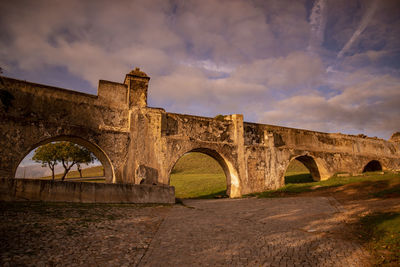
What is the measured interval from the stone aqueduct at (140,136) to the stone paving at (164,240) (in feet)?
17.6

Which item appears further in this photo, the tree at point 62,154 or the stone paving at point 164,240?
the tree at point 62,154

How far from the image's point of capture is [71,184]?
306 inches

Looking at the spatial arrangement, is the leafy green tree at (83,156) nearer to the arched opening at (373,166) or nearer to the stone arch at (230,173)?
the stone arch at (230,173)

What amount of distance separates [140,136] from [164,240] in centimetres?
844

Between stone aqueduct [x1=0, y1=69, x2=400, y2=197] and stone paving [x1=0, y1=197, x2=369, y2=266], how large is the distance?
537cm

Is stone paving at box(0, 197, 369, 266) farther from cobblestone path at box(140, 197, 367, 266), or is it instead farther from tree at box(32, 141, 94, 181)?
tree at box(32, 141, 94, 181)

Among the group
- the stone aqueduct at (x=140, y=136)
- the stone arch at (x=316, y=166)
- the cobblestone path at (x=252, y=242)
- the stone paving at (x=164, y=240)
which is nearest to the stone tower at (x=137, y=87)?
the stone aqueduct at (x=140, y=136)

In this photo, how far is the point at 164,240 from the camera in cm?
506

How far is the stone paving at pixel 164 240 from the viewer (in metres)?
3.95

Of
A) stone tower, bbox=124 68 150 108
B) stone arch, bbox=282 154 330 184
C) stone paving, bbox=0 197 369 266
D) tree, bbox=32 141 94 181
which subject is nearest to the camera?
stone paving, bbox=0 197 369 266

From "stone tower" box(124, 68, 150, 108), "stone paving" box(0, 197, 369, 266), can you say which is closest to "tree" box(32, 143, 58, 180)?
"stone tower" box(124, 68, 150, 108)

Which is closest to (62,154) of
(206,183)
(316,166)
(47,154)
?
(47,154)

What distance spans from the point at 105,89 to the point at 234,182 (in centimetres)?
876

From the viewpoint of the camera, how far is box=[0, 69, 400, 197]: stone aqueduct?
34.5ft
